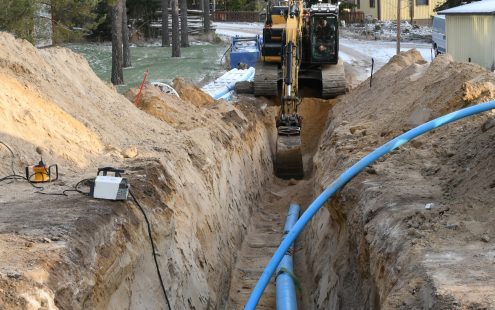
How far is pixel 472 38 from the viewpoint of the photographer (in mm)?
29234

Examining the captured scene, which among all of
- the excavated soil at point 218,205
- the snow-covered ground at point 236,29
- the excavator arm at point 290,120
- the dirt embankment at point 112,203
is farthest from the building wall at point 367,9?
the dirt embankment at point 112,203

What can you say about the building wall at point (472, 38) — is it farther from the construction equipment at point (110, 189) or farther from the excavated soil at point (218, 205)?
the construction equipment at point (110, 189)

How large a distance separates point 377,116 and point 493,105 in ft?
22.6

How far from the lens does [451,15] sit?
31.9 meters

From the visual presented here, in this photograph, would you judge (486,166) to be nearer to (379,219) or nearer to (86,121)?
(379,219)

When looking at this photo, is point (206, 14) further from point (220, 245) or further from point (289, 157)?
point (220, 245)

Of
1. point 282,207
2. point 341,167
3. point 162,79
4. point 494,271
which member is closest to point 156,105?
point 282,207

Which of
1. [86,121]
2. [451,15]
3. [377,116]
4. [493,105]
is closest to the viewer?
[493,105]

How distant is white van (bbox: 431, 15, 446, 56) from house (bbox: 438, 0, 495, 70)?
2109 millimetres

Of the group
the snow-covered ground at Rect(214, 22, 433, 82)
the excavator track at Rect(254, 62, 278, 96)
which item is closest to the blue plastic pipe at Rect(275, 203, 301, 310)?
the excavator track at Rect(254, 62, 278, 96)

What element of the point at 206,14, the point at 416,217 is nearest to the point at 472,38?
the point at 416,217

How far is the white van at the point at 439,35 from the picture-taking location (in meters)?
34.7

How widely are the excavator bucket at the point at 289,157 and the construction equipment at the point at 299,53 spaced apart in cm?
2

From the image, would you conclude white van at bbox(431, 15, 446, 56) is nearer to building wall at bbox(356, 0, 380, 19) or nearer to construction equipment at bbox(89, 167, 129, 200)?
construction equipment at bbox(89, 167, 129, 200)
